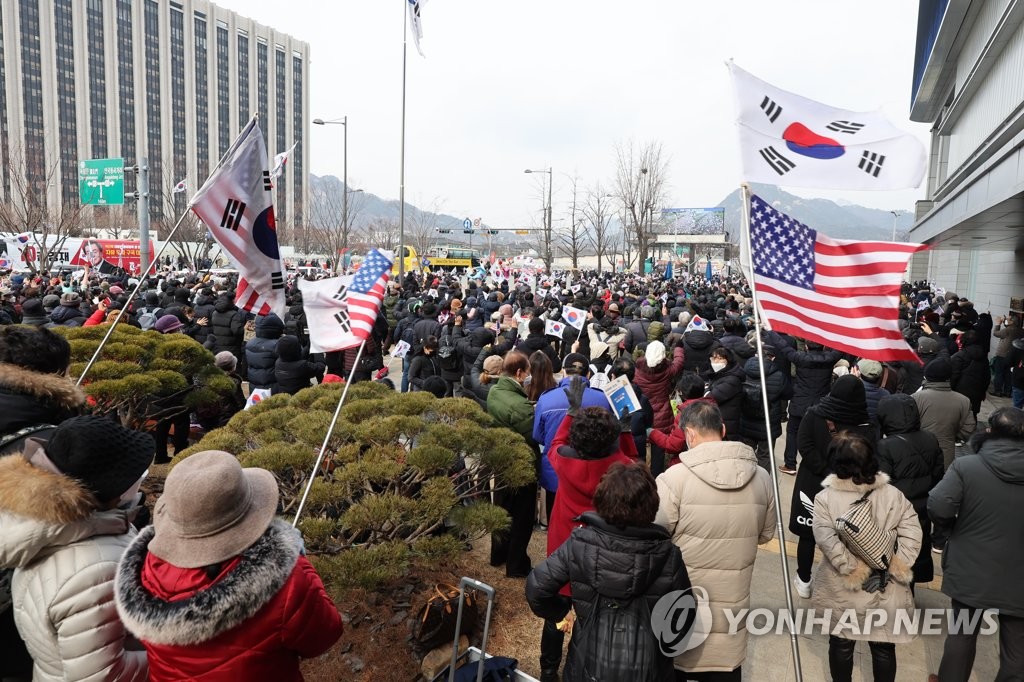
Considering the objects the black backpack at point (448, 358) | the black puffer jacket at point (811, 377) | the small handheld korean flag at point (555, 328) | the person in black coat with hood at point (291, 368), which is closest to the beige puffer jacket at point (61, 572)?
the person in black coat with hood at point (291, 368)

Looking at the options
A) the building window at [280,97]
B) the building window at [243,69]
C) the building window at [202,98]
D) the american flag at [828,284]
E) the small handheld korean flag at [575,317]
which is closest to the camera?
the american flag at [828,284]

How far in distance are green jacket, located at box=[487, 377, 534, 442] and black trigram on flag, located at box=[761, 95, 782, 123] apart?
2802 mm

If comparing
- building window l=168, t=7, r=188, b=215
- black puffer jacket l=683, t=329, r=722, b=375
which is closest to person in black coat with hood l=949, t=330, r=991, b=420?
black puffer jacket l=683, t=329, r=722, b=375

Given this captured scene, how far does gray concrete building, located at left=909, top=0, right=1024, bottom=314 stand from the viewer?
9.23 m

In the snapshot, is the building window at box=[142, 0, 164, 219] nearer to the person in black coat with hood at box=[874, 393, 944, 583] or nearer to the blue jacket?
the blue jacket

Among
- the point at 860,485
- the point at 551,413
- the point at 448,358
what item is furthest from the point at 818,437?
the point at 448,358

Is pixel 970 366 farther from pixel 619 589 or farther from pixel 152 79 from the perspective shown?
pixel 152 79

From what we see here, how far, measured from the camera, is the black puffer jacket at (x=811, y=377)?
7203 millimetres

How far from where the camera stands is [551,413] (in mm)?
4777

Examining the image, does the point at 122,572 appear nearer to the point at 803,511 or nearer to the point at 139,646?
the point at 139,646

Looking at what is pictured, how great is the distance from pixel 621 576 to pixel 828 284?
7.33 ft

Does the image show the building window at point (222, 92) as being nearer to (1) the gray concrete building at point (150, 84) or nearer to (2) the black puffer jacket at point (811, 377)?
(1) the gray concrete building at point (150, 84)

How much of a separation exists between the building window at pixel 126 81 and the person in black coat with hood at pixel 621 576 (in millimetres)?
109846

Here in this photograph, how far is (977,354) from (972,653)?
7.00 meters
